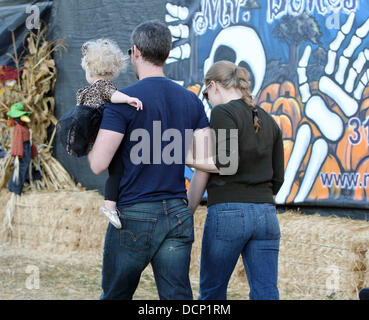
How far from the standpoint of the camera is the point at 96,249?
652 centimetres

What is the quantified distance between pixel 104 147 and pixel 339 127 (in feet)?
9.24

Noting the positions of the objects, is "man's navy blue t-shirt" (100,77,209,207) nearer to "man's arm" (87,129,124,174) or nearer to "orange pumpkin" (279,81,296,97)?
"man's arm" (87,129,124,174)

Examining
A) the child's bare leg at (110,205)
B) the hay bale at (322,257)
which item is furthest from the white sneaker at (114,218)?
the hay bale at (322,257)

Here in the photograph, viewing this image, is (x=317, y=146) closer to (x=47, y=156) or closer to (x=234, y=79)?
(x=234, y=79)

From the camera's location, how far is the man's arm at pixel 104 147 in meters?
2.61

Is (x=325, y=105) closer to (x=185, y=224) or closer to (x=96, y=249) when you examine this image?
(x=185, y=224)

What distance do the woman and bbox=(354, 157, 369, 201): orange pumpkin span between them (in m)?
1.91

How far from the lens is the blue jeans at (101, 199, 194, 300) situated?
2.64m

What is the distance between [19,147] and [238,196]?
4.78 meters

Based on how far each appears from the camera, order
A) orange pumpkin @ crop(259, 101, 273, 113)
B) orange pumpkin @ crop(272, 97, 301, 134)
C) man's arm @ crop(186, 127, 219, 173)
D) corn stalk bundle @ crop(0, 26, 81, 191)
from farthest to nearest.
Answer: corn stalk bundle @ crop(0, 26, 81, 191), orange pumpkin @ crop(259, 101, 273, 113), orange pumpkin @ crop(272, 97, 301, 134), man's arm @ crop(186, 127, 219, 173)

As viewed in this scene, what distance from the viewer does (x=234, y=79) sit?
3039mm

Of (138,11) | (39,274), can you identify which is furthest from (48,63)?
(39,274)

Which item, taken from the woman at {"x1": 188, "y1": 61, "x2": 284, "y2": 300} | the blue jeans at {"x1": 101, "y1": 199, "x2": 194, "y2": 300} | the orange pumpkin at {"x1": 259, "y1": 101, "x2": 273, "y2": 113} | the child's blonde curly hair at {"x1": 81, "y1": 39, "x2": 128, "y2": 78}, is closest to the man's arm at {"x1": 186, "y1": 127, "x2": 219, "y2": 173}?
the woman at {"x1": 188, "y1": 61, "x2": 284, "y2": 300}

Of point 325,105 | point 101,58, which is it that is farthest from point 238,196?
point 325,105
